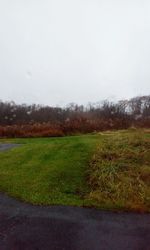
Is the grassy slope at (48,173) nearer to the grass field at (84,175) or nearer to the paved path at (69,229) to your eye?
the grass field at (84,175)

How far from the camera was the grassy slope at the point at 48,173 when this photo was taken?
262 inches

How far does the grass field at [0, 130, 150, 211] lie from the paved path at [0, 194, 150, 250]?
20.0 inches

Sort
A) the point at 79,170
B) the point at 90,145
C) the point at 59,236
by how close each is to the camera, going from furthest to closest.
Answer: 1. the point at 90,145
2. the point at 79,170
3. the point at 59,236

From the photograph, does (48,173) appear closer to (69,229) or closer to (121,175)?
(121,175)

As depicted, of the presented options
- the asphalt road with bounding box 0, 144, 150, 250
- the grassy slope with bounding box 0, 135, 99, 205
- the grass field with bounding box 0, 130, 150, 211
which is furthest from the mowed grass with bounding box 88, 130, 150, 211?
the asphalt road with bounding box 0, 144, 150, 250

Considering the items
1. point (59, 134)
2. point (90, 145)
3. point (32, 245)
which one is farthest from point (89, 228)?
point (59, 134)

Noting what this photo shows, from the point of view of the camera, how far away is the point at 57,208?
5934 mm

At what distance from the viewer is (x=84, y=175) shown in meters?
7.88

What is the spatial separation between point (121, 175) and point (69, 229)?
319cm

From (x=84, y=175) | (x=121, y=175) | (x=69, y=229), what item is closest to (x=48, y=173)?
(x=84, y=175)

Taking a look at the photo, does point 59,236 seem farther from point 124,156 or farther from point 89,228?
point 124,156

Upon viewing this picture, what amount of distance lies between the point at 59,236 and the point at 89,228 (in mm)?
655

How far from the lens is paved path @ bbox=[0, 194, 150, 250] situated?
430cm

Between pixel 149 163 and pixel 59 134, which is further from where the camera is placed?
pixel 59 134
